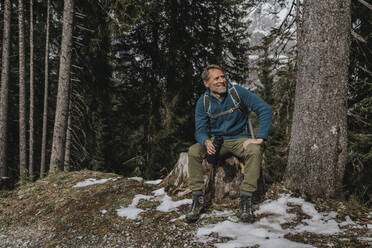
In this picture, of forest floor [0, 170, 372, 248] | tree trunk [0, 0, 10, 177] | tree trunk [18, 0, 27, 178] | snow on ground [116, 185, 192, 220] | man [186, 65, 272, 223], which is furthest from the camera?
tree trunk [0, 0, 10, 177]

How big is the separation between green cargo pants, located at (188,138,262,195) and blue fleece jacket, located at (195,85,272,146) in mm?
130

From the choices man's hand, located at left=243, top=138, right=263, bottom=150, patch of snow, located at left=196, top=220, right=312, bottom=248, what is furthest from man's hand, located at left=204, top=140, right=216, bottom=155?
patch of snow, located at left=196, top=220, right=312, bottom=248

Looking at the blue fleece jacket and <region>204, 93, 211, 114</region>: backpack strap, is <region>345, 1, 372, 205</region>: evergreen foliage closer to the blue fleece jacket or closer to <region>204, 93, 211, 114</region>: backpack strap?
the blue fleece jacket

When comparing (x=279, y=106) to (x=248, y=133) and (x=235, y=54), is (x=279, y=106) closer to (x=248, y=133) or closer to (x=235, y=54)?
(x=248, y=133)

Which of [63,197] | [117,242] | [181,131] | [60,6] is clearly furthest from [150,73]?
[117,242]

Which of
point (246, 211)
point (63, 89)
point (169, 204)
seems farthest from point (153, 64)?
point (246, 211)

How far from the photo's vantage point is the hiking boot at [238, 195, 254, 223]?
3178mm

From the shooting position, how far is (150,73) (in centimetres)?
1078

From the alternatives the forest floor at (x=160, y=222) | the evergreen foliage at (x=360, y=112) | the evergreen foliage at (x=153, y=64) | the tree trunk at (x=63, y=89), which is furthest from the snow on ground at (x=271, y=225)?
the evergreen foliage at (x=153, y=64)

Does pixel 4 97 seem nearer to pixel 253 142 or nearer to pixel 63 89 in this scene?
pixel 63 89

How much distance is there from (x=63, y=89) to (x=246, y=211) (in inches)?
252

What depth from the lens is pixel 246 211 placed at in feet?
10.6

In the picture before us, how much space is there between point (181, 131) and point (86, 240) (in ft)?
24.1

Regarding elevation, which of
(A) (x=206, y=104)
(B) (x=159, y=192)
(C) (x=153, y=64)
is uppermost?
(C) (x=153, y=64)
